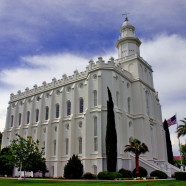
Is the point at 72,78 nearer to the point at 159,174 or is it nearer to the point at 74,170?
the point at 74,170

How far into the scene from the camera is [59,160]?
35.4m

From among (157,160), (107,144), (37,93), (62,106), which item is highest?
(37,93)

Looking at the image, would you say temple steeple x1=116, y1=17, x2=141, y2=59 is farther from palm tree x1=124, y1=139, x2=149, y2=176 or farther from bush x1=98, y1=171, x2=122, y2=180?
bush x1=98, y1=171, x2=122, y2=180

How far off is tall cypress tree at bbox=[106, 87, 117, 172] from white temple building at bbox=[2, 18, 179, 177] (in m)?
1.56

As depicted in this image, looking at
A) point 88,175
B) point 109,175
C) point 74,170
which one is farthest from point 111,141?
point 74,170

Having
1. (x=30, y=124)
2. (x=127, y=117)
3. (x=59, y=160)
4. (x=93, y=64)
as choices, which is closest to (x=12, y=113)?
(x=30, y=124)

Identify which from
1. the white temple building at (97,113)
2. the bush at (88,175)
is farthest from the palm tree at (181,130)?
the bush at (88,175)

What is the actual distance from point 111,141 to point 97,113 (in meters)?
5.35

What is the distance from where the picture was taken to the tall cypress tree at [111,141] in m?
28.0

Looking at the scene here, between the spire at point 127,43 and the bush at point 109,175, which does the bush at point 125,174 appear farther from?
the spire at point 127,43

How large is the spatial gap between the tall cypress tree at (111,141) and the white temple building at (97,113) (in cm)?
156

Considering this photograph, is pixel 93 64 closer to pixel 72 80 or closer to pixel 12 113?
pixel 72 80

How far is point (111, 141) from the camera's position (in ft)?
94.7

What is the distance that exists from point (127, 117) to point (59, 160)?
1360cm
